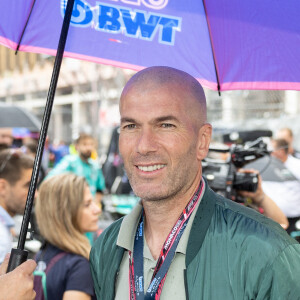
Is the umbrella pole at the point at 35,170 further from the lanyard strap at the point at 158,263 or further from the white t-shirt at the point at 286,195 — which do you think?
the white t-shirt at the point at 286,195

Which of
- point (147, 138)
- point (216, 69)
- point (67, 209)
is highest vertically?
point (216, 69)

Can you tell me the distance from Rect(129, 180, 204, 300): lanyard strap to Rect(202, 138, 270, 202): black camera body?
1.87 m

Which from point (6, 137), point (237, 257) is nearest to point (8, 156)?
point (237, 257)

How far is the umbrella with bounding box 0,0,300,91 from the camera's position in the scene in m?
2.41

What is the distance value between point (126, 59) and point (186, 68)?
326mm

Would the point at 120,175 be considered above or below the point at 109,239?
below

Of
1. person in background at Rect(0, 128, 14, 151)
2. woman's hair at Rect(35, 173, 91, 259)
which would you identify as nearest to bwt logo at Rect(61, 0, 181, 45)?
woman's hair at Rect(35, 173, 91, 259)

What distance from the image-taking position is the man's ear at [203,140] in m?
1.95

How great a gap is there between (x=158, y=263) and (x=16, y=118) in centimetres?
647

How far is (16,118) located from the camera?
25.7 feet

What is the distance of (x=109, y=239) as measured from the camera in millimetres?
2109

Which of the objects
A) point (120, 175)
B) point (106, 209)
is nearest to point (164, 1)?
point (106, 209)

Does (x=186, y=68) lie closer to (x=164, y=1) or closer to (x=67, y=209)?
(x=164, y=1)

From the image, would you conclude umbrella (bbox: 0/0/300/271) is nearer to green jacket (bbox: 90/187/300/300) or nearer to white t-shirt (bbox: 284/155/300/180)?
green jacket (bbox: 90/187/300/300)
